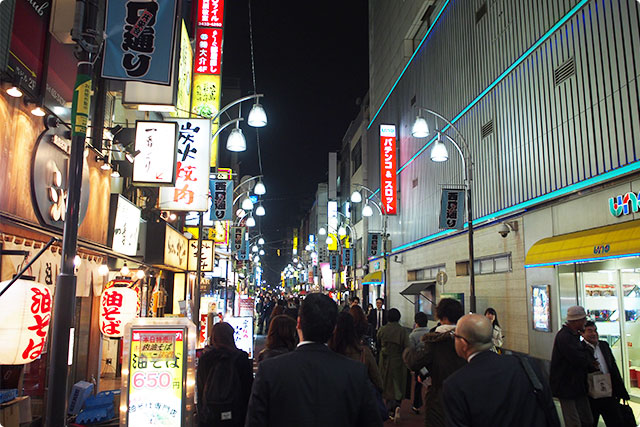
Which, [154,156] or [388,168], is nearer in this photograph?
[154,156]

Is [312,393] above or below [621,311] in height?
below

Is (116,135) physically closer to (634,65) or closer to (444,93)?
(634,65)

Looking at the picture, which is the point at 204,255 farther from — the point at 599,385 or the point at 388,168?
the point at 599,385

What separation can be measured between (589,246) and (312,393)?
34.8 feet

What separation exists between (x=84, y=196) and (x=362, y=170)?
37.2 metres

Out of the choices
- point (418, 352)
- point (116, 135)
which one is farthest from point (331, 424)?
point (116, 135)

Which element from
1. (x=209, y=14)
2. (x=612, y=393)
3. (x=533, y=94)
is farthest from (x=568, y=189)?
(x=209, y=14)

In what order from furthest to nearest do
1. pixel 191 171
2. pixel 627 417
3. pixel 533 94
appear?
pixel 533 94, pixel 191 171, pixel 627 417

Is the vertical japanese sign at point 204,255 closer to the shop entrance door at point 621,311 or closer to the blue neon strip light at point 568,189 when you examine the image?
the blue neon strip light at point 568,189

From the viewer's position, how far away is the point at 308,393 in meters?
3.06

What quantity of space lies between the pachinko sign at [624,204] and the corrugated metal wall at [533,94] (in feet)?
2.51

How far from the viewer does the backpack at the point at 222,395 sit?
580 centimetres

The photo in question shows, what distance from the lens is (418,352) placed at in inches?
207

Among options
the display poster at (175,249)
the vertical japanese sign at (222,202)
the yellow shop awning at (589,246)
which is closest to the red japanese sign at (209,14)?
the vertical japanese sign at (222,202)
